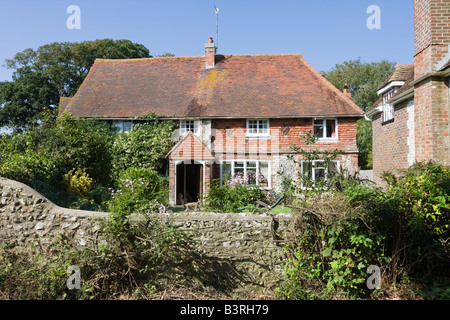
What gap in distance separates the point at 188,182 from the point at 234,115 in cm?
489

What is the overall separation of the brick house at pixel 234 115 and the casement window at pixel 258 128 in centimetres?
2

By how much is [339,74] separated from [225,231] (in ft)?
144

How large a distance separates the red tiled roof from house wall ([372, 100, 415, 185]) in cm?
262

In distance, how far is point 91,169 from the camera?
1295cm

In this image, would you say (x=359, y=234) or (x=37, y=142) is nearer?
(x=359, y=234)

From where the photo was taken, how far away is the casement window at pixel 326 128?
17.5 metres

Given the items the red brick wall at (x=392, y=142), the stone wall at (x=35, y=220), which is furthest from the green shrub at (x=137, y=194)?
the red brick wall at (x=392, y=142)

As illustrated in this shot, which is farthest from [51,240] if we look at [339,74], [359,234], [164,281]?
[339,74]

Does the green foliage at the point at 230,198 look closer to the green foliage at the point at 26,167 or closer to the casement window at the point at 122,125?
the green foliage at the point at 26,167

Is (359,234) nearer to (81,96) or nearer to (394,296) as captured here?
(394,296)

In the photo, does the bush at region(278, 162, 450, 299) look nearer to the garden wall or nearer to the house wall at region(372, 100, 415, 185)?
the garden wall

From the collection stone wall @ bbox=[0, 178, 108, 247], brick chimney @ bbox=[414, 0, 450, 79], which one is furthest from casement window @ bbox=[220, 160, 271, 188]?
stone wall @ bbox=[0, 178, 108, 247]

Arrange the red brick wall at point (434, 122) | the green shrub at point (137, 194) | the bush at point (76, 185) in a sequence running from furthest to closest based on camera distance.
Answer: the bush at point (76, 185) < the red brick wall at point (434, 122) < the green shrub at point (137, 194)

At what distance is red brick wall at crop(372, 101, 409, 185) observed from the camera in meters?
12.0
